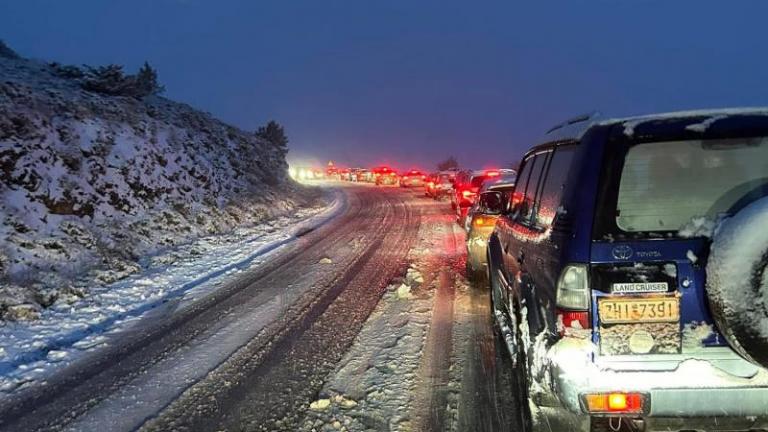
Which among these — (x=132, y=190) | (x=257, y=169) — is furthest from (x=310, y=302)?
(x=257, y=169)

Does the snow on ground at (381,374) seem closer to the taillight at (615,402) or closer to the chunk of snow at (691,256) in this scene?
the taillight at (615,402)

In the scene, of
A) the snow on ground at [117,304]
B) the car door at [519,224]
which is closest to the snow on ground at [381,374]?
the car door at [519,224]

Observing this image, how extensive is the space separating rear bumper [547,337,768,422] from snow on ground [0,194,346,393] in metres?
5.02

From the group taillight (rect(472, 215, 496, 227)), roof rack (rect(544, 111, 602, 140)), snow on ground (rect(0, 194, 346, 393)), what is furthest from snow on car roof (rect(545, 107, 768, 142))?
snow on ground (rect(0, 194, 346, 393))

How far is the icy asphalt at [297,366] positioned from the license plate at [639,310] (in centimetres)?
153

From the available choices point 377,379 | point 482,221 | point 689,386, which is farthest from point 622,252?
point 482,221

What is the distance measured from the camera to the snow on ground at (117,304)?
5469 millimetres

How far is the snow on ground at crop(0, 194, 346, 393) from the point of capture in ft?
17.9

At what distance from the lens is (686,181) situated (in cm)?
284

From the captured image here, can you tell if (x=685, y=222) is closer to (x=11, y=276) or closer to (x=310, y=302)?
(x=310, y=302)

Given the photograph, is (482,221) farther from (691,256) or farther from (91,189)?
(91,189)

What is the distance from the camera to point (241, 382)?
4.72 meters

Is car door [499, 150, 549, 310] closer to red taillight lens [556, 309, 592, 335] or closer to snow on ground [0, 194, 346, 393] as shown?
red taillight lens [556, 309, 592, 335]

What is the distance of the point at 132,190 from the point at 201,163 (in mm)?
5322
